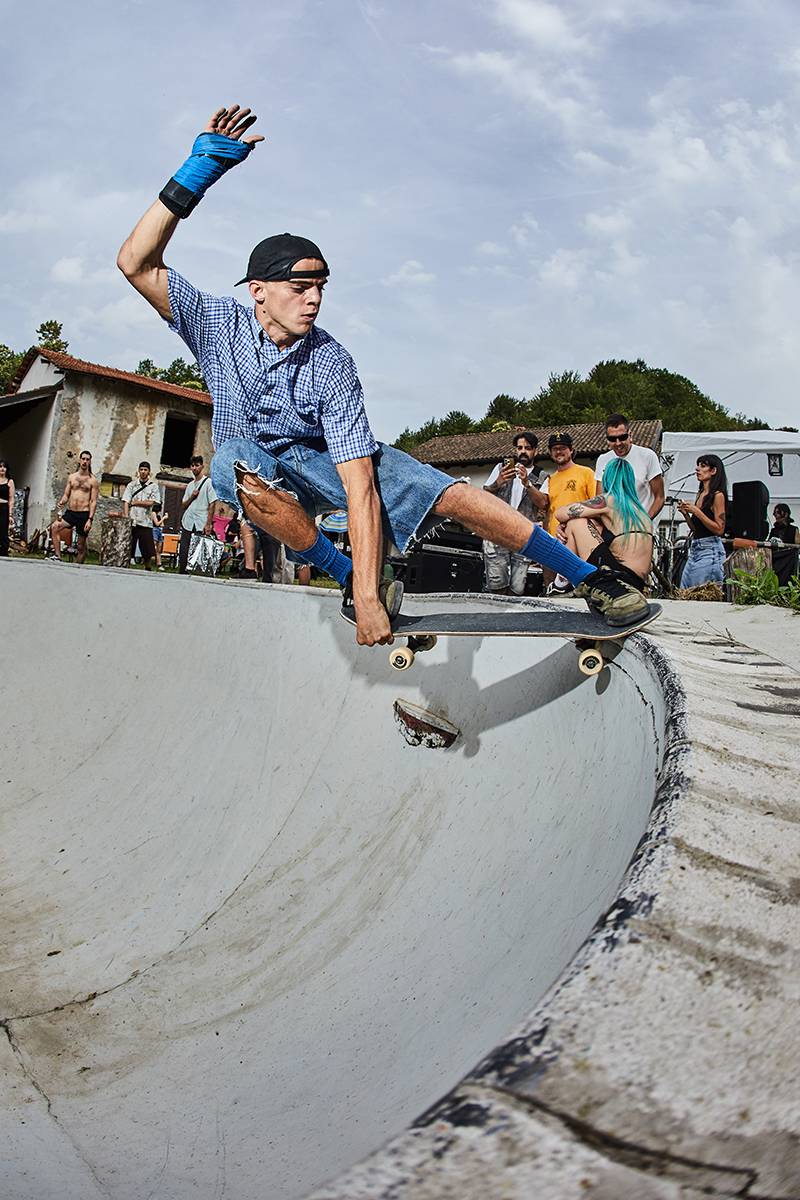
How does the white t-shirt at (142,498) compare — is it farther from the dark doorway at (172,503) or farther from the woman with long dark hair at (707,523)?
the dark doorway at (172,503)

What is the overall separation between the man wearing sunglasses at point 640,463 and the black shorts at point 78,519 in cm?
869

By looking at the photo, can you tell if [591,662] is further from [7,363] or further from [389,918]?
[7,363]

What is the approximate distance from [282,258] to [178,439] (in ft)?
84.8

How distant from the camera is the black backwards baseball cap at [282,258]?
2.77 m

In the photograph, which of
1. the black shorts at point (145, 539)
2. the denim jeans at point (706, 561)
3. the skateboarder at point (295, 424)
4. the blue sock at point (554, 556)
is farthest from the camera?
the black shorts at point (145, 539)

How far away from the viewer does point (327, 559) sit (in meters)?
3.09

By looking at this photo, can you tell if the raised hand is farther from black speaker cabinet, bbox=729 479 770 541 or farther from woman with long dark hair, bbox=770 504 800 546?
woman with long dark hair, bbox=770 504 800 546

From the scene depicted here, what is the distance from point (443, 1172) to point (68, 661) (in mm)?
4184

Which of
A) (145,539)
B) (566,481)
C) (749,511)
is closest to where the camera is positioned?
(566,481)

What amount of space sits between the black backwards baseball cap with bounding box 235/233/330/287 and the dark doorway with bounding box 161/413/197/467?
81.6ft

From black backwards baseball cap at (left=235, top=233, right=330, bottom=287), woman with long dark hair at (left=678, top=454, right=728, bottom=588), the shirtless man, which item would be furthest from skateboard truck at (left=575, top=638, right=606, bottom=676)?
the shirtless man

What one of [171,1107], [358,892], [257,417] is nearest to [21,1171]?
[171,1107]

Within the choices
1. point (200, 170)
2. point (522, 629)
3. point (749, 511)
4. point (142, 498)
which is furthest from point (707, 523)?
point (142, 498)

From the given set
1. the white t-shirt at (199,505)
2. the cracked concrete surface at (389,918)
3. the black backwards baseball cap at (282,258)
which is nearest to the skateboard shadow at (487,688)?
the cracked concrete surface at (389,918)
